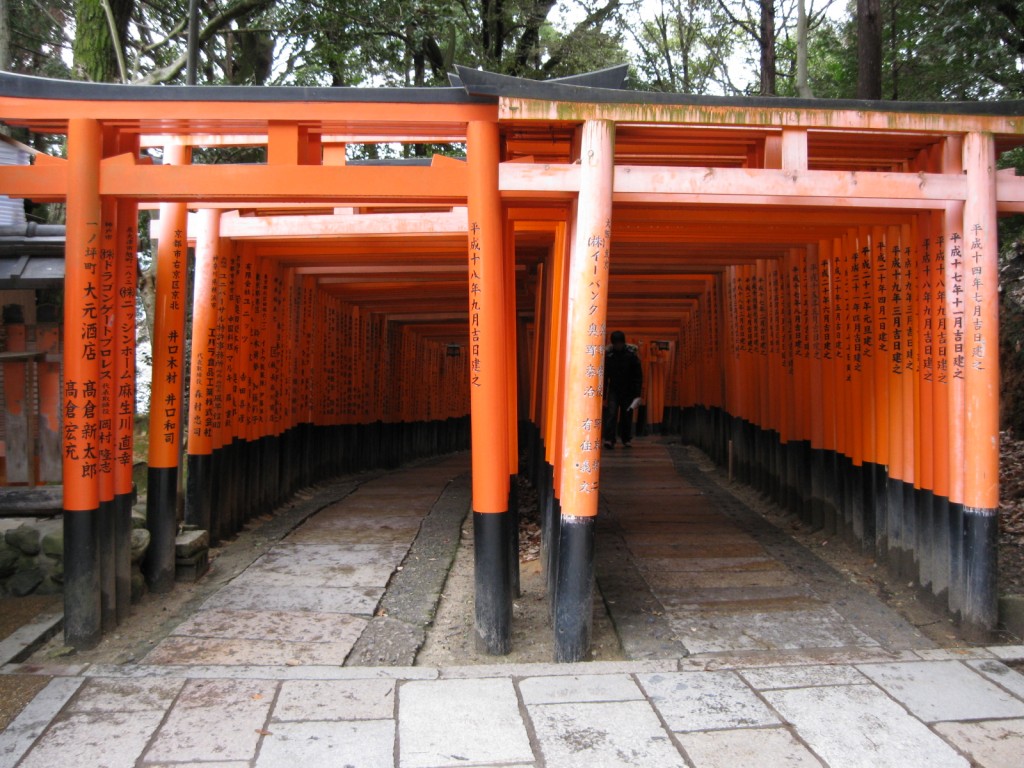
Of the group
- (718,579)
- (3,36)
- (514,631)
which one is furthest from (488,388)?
(3,36)

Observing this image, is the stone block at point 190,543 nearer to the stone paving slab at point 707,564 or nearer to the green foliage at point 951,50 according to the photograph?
the stone paving slab at point 707,564

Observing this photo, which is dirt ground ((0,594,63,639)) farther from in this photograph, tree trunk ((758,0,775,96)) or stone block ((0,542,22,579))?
tree trunk ((758,0,775,96))

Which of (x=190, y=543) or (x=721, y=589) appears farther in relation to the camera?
(x=190, y=543)

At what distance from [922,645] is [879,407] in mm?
1946

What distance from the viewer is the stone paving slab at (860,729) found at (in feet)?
11.0

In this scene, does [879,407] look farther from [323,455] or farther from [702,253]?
[323,455]

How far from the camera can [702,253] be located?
8.44 meters

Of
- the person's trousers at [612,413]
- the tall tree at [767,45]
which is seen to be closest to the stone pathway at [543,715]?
the person's trousers at [612,413]

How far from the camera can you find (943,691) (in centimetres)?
402

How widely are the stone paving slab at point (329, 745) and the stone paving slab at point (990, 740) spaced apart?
238cm

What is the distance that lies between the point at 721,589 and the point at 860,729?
222 cm

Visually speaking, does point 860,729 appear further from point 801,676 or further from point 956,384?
point 956,384

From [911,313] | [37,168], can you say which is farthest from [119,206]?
[911,313]

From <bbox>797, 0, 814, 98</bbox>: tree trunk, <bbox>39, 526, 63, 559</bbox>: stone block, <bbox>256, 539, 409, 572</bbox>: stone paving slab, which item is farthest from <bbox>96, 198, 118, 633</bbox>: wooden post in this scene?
<bbox>797, 0, 814, 98</bbox>: tree trunk
